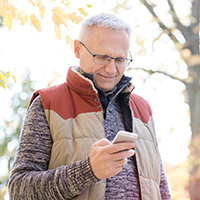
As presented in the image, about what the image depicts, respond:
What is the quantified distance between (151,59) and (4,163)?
9.37 ft

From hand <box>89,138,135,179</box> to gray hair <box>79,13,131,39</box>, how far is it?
0.61m

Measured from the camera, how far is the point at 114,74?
60.7 inches

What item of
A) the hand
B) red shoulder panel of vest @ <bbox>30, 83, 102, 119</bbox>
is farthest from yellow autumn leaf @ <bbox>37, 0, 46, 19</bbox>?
the hand

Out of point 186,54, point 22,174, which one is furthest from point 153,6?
point 22,174

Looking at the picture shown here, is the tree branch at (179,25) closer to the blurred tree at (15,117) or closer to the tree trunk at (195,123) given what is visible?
the tree trunk at (195,123)

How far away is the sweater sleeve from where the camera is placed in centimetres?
119


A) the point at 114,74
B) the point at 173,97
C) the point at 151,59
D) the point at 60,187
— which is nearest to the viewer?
the point at 60,187

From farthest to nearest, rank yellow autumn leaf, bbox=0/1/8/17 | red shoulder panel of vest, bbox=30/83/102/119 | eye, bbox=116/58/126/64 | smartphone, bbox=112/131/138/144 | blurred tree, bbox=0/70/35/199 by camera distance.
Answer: blurred tree, bbox=0/70/35/199 < yellow autumn leaf, bbox=0/1/8/17 < eye, bbox=116/58/126/64 < red shoulder panel of vest, bbox=30/83/102/119 < smartphone, bbox=112/131/138/144

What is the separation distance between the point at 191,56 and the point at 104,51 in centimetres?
345

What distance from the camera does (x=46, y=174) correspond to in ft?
4.03

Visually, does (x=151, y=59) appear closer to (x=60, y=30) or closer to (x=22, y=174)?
(x=60, y=30)

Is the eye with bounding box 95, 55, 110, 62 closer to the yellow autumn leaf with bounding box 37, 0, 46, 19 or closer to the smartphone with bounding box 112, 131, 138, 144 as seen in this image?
the smartphone with bounding box 112, 131, 138, 144

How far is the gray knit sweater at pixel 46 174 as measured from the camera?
46.9 inches

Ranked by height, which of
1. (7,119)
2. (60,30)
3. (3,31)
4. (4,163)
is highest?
(3,31)
